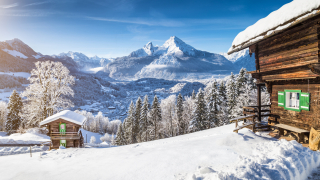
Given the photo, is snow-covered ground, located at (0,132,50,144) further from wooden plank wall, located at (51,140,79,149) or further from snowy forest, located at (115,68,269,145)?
snowy forest, located at (115,68,269,145)

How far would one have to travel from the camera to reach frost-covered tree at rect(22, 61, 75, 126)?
21828 millimetres

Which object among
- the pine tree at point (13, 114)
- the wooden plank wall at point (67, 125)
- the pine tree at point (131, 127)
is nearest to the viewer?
the wooden plank wall at point (67, 125)

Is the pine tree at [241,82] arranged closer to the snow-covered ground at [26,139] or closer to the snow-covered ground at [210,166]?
the snow-covered ground at [210,166]

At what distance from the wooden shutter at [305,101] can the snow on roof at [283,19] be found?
3985 mm

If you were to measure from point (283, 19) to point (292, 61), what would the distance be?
254 cm

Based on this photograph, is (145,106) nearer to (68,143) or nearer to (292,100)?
(68,143)

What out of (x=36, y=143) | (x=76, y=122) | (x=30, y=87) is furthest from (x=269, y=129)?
(x=30, y=87)

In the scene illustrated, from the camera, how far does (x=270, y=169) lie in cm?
516

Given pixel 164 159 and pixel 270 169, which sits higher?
pixel 270 169

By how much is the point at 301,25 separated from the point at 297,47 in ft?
3.79

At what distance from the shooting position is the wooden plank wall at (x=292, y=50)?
24.8 feet

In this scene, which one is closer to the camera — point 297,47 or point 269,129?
point 297,47

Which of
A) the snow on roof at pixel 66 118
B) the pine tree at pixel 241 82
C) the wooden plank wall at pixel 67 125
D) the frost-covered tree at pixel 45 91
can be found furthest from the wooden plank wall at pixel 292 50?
the frost-covered tree at pixel 45 91

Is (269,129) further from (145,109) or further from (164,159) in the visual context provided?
(145,109)
